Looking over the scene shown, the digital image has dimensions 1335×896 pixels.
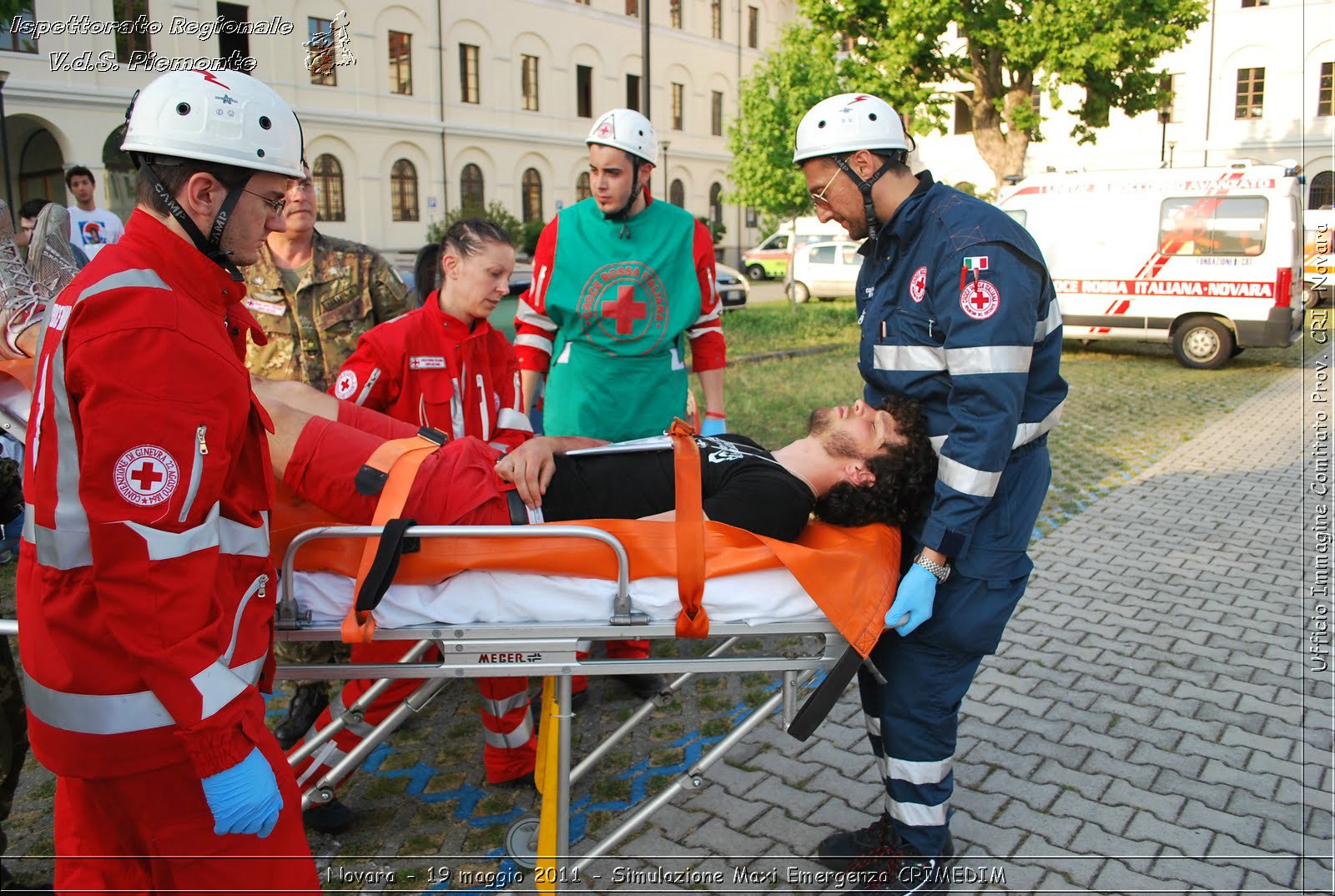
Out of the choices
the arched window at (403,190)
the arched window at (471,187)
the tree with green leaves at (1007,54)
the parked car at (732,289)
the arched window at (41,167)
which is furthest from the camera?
the arched window at (471,187)

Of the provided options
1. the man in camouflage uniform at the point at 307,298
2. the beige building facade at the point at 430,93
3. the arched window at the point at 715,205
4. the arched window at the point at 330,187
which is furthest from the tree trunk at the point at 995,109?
the arched window at the point at 715,205

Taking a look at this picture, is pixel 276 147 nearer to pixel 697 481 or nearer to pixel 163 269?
pixel 163 269

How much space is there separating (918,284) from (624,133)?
1726 mm

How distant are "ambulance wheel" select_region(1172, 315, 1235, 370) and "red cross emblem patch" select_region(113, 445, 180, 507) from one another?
1514 cm

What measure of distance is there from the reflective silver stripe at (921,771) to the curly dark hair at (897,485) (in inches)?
28.0

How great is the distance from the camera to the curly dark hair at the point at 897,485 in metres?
2.86

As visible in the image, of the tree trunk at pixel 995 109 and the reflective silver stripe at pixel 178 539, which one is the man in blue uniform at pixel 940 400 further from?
the tree trunk at pixel 995 109

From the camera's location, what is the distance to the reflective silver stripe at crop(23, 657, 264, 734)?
1892 millimetres

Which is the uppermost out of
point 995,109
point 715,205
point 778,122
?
point 715,205

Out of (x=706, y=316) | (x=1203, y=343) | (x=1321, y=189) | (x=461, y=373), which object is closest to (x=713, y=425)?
(x=706, y=316)

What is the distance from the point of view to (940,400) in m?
2.77

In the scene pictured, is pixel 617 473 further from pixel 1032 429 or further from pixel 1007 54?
pixel 1007 54

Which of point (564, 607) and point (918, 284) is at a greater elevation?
point (918, 284)

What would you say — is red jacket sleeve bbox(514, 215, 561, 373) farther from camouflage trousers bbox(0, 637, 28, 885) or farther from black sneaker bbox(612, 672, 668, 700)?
camouflage trousers bbox(0, 637, 28, 885)
